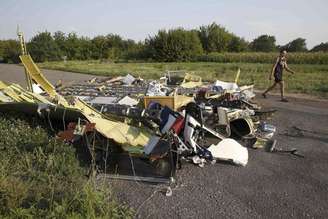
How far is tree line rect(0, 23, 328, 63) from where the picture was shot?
45156 mm

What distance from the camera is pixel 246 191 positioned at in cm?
443

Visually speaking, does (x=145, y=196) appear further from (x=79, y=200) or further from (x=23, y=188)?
(x=23, y=188)

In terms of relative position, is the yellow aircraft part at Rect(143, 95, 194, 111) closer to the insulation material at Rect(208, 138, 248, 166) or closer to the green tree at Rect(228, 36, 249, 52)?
the insulation material at Rect(208, 138, 248, 166)

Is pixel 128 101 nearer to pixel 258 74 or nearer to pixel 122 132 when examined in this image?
pixel 122 132

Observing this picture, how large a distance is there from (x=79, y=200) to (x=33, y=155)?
66.5 inches

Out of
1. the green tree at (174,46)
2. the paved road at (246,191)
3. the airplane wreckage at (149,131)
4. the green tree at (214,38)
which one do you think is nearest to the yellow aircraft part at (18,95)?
the airplane wreckage at (149,131)

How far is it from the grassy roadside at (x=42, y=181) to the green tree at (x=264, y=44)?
65231mm

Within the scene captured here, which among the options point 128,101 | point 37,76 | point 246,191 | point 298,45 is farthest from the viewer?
point 298,45

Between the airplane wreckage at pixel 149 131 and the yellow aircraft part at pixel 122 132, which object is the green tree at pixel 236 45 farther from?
the yellow aircraft part at pixel 122 132

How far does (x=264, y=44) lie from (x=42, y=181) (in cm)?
6934

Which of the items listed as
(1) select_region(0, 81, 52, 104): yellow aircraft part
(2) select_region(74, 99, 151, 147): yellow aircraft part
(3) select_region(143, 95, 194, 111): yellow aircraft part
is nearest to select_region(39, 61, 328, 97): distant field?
(3) select_region(143, 95, 194, 111): yellow aircraft part

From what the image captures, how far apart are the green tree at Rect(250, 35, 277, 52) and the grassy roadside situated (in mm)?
65231

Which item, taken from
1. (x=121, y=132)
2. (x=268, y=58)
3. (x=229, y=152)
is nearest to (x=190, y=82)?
(x=229, y=152)

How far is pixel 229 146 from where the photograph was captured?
538 centimetres
